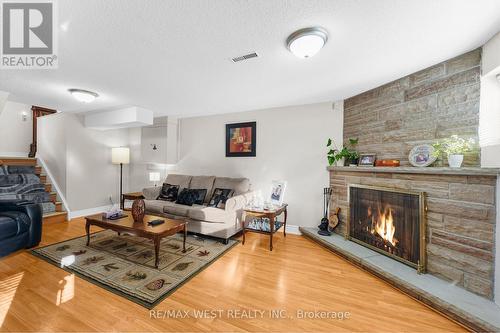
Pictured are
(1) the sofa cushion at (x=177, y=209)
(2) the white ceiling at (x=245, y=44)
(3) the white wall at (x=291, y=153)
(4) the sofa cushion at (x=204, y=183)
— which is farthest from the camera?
(4) the sofa cushion at (x=204, y=183)

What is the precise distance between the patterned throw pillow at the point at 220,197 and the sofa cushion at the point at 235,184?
0.11 m

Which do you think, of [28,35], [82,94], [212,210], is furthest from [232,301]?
[82,94]

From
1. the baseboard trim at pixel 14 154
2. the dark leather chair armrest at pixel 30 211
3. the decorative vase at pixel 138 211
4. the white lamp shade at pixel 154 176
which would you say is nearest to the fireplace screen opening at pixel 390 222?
the decorative vase at pixel 138 211

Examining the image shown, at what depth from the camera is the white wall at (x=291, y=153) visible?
3.57 meters

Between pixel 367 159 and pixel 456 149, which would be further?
pixel 367 159

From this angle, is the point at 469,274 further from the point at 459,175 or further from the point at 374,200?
the point at 374,200

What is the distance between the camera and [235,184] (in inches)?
154

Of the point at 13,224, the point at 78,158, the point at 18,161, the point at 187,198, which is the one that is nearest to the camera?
the point at 13,224

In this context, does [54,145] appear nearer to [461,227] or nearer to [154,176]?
[154,176]

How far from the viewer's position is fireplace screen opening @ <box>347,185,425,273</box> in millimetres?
2203

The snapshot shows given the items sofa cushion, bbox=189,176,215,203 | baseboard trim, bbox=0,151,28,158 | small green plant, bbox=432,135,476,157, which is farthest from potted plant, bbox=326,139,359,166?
baseboard trim, bbox=0,151,28,158

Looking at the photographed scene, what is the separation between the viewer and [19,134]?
4676 millimetres

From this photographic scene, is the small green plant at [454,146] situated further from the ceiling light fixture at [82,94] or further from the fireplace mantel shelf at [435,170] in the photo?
the ceiling light fixture at [82,94]

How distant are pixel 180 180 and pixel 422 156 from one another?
13.4ft
